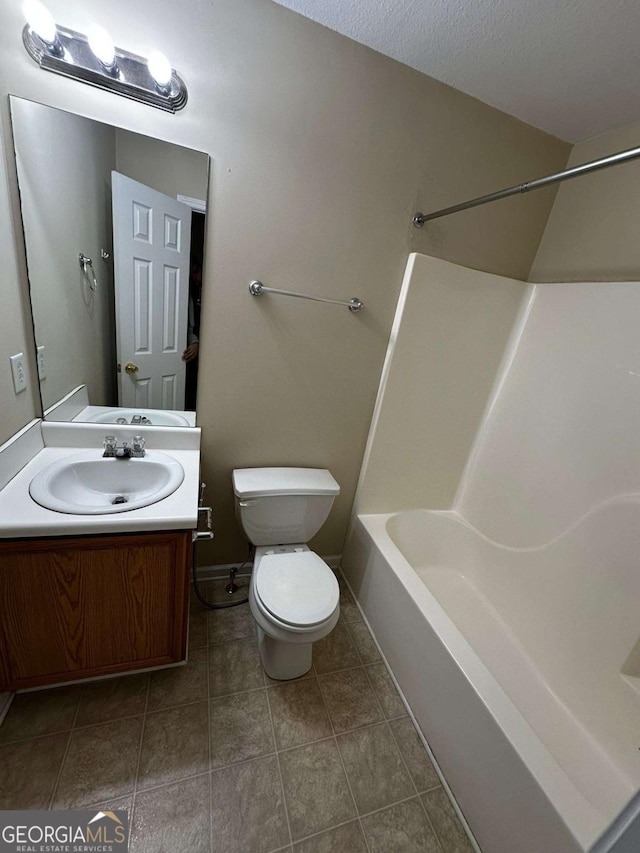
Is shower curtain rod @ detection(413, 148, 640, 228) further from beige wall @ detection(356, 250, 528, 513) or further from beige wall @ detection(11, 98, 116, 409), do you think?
beige wall @ detection(11, 98, 116, 409)

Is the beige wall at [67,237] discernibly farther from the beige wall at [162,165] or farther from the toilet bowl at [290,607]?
the toilet bowl at [290,607]

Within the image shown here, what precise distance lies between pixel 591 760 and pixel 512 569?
661 millimetres

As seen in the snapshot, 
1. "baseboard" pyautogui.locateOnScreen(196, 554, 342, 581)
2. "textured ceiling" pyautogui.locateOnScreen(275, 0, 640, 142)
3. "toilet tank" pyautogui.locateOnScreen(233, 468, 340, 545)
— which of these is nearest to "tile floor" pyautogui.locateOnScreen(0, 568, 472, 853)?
"baseboard" pyautogui.locateOnScreen(196, 554, 342, 581)

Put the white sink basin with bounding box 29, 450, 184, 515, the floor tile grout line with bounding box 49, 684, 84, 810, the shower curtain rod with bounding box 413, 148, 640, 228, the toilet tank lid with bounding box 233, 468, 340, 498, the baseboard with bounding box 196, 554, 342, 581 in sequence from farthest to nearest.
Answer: the baseboard with bounding box 196, 554, 342, 581, the toilet tank lid with bounding box 233, 468, 340, 498, the white sink basin with bounding box 29, 450, 184, 515, the floor tile grout line with bounding box 49, 684, 84, 810, the shower curtain rod with bounding box 413, 148, 640, 228

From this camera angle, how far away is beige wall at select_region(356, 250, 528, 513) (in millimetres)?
1512

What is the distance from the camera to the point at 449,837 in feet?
3.39

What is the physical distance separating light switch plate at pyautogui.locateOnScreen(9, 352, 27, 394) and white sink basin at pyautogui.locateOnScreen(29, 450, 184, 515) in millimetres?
279

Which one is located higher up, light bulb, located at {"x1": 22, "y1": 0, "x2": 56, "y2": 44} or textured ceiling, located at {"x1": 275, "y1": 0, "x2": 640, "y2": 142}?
textured ceiling, located at {"x1": 275, "y1": 0, "x2": 640, "y2": 142}

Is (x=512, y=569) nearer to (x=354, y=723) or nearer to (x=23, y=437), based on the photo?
(x=354, y=723)

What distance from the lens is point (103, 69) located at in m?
0.97

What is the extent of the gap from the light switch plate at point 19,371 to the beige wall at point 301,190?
0.57m

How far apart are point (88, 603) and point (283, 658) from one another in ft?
2.47

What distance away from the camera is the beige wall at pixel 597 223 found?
132 cm

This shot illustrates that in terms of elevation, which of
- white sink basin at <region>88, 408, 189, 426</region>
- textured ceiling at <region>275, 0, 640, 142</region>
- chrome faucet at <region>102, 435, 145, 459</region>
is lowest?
chrome faucet at <region>102, 435, 145, 459</region>
